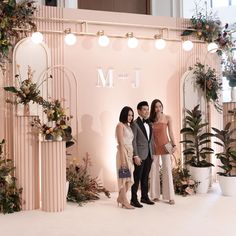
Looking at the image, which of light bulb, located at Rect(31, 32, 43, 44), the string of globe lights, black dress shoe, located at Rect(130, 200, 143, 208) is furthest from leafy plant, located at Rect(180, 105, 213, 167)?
light bulb, located at Rect(31, 32, 43, 44)

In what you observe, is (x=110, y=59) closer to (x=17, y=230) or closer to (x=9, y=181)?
(x=9, y=181)

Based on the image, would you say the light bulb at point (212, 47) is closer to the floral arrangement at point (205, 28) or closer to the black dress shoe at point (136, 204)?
the floral arrangement at point (205, 28)

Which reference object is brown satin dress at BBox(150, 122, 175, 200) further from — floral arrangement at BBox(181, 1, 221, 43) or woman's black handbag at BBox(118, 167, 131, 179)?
floral arrangement at BBox(181, 1, 221, 43)

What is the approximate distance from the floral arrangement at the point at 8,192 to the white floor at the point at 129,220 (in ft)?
0.50

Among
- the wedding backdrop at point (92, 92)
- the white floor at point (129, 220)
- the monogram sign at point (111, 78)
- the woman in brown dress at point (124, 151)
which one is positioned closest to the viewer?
the white floor at point (129, 220)

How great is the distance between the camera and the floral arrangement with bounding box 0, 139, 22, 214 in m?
5.10

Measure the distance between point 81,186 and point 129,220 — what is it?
134 cm

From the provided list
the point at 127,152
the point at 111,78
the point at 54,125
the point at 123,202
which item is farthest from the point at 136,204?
the point at 111,78

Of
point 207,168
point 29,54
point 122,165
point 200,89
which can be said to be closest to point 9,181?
point 122,165

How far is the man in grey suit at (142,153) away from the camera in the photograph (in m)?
5.29

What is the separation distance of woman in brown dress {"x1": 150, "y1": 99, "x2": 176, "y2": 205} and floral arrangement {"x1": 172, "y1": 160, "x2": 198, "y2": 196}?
1.74 ft

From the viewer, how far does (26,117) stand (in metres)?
5.29

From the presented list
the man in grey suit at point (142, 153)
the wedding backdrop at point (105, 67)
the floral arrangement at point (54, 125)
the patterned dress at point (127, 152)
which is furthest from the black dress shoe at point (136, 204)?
the floral arrangement at point (54, 125)

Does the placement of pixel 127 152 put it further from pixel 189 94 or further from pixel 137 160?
pixel 189 94
